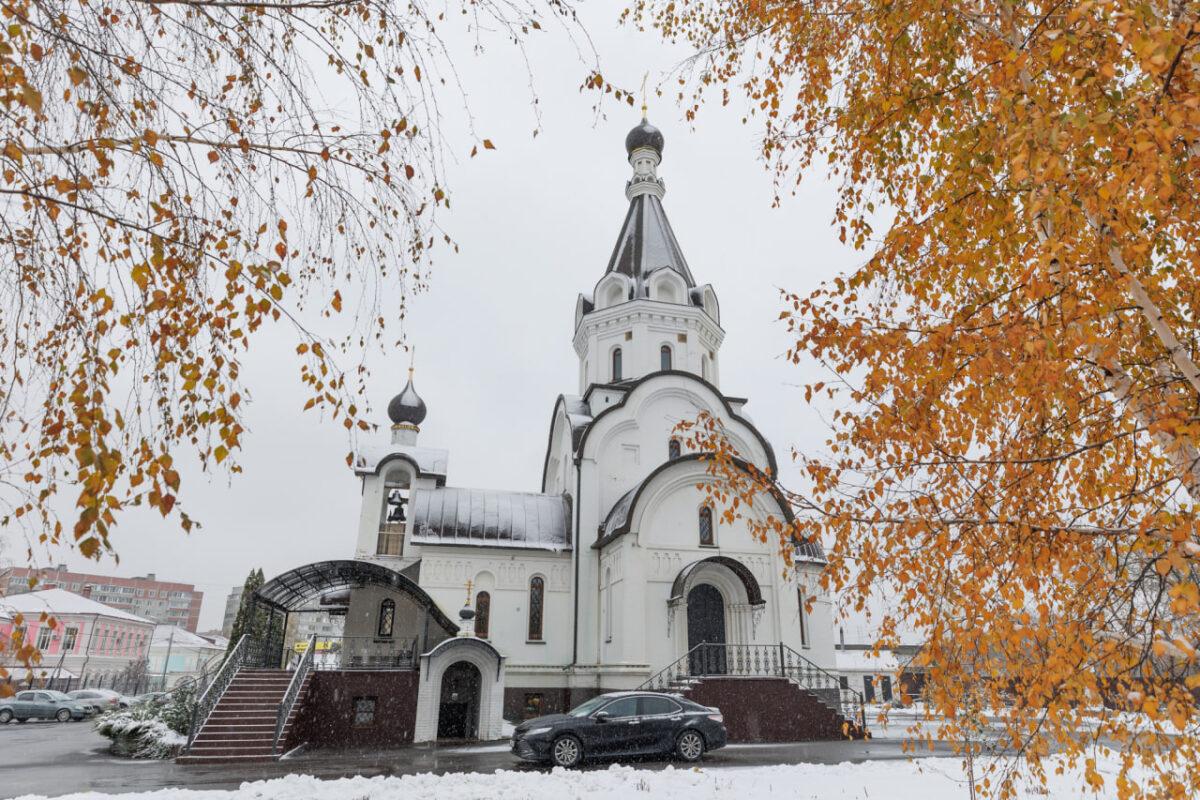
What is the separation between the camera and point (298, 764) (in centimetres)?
1188

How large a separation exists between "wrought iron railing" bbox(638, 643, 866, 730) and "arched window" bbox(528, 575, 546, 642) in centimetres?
403

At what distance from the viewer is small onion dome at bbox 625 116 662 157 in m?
27.7

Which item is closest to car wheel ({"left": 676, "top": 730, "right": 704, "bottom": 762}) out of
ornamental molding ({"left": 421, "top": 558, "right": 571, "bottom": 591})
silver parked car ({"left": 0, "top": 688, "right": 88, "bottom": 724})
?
ornamental molding ({"left": 421, "top": 558, "right": 571, "bottom": 591})

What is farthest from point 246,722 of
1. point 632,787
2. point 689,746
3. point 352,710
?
point 632,787

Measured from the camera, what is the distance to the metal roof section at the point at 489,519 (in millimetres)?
20062

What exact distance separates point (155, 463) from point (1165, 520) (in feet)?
14.0

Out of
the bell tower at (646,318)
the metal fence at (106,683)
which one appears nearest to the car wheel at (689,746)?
the bell tower at (646,318)

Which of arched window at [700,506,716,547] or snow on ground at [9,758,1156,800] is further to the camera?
arched window at [700,506,716,547]

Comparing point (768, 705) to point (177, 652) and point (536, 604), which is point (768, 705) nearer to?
point (536, 604)

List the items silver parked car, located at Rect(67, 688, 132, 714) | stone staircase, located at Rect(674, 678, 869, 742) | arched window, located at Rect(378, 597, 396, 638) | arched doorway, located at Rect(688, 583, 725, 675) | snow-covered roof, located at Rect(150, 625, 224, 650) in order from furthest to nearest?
snow-covered roof, located at Rect(150, 625, 224, 650) → silver parked car, located at Rect(67, 688, 132, 714) → arched window, located at Rect(378, 597, 396, 638) → arched doorway, located at Rect(688, 583, 725, 675) → stone staircase, located at Rect(674, 678, 869, 742)

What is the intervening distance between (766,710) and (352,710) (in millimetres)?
8897

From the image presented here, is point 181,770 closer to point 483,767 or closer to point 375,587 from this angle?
point 483,767

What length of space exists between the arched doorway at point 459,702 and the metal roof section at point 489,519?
3839mm

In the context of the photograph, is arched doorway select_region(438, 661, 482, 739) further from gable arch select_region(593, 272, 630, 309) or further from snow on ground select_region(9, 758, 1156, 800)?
gable arch select_region(593, 272, 630, 309)
